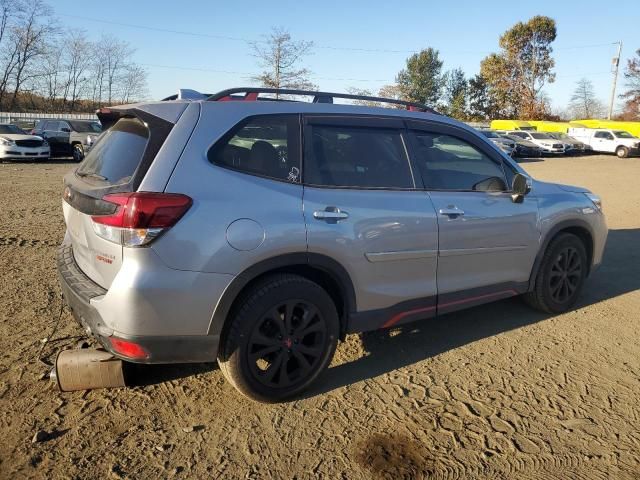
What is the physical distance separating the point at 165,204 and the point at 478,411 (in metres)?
2.14

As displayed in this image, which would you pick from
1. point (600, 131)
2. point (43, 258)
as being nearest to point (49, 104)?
point (600, 131)

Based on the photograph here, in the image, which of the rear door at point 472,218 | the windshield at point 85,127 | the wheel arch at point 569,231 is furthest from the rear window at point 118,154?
the windshield at point 85,127

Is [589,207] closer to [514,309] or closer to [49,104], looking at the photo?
[514,309]

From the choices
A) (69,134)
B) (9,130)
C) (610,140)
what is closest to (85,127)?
(69,134)

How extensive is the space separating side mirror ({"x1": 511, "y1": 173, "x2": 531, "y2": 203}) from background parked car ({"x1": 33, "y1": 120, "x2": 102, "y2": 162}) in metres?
20.4

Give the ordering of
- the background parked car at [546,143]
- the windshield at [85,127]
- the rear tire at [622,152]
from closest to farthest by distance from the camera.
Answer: the windshield at [85,127], the rear tire at [622,152], the background parked car at [546,143]

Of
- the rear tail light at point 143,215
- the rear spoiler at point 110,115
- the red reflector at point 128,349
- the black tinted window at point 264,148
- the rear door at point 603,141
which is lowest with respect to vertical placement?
the red reflector at point 128,349

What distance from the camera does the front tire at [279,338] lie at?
9.53ft

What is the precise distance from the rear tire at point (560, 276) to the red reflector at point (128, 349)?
3257 millimetres

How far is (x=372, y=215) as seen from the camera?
3.24 meters

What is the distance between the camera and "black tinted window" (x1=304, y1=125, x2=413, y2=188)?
10.5 feet

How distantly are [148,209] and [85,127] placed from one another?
70.3 feet

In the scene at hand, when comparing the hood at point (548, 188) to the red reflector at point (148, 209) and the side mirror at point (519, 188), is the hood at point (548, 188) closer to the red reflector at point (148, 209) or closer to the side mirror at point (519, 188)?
the side mirror at point (519, 188)

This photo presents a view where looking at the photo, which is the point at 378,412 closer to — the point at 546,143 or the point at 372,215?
the point at 372,215
